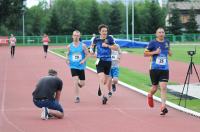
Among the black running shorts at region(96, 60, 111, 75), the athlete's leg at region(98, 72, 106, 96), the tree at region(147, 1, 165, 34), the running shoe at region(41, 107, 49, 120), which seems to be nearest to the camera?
the running shoe at region(41, 107, 49, 120)

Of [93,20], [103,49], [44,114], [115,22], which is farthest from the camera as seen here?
[93,20]

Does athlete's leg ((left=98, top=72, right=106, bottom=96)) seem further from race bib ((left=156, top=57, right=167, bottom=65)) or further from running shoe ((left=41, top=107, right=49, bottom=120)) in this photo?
running shoe ((left=41, top=107, right=49, bottom=120))

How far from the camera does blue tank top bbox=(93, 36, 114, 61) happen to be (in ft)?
49.0

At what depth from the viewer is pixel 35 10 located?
106 m

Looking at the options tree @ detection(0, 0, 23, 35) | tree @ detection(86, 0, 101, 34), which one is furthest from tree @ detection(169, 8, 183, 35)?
tree @ detection(0, 0, 23, 35)

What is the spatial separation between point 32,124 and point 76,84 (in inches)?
157

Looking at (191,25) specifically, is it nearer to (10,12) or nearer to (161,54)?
(10,12)

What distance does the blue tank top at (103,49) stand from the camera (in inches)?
587

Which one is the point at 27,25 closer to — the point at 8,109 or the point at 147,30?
the point at 147,30

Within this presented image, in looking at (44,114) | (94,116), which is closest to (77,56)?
(94,116)

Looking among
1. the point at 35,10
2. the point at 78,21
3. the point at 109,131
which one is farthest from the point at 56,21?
the point at 109,131

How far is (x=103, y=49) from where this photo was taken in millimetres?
15000

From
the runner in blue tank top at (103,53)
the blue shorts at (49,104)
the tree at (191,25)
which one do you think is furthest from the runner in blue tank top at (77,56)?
the tree at (191,25)

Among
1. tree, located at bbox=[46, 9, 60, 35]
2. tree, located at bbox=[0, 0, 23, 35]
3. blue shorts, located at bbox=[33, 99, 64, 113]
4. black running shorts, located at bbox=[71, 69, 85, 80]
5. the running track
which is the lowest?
the running track
